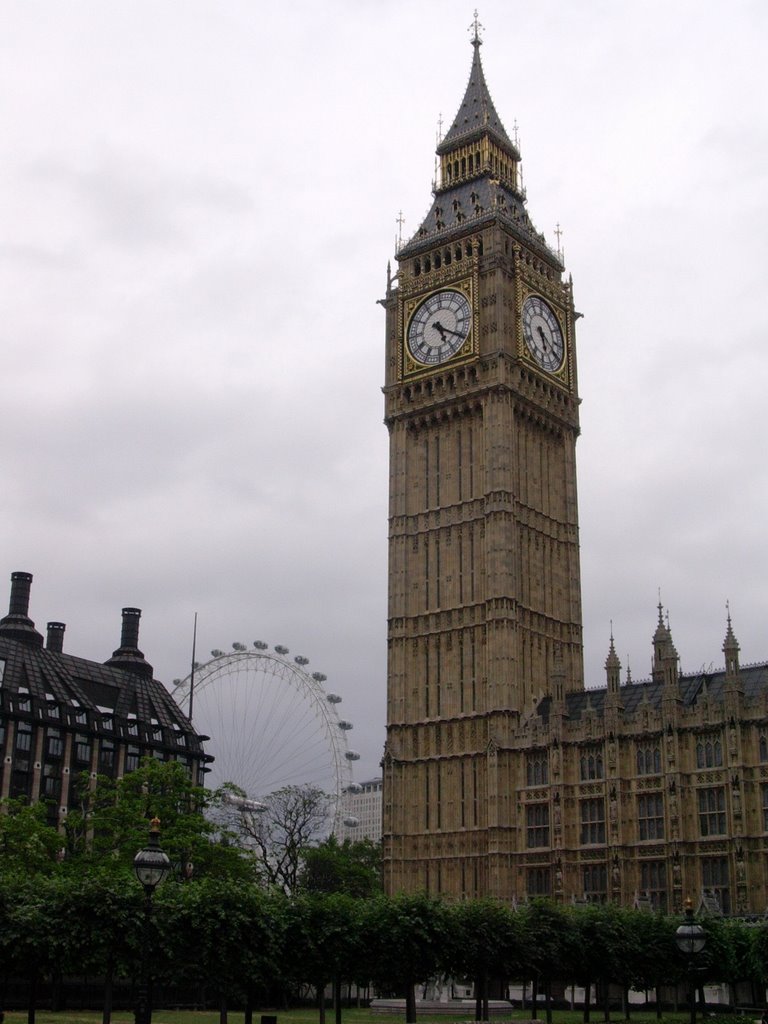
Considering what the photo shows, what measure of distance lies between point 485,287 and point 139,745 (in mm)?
66279

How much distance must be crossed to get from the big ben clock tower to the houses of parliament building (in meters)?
0.17

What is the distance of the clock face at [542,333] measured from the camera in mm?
107062

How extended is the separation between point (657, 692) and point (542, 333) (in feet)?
112

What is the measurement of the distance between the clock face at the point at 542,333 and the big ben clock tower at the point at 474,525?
0.19 m

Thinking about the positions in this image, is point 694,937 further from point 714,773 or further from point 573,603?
point 573,603

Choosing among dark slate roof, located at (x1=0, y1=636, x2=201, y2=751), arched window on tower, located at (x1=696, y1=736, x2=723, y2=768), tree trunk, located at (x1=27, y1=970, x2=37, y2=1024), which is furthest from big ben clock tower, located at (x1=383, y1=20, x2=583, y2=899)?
dark slate roof, located at (x1=0, y1=636, x2=201, y2=751)

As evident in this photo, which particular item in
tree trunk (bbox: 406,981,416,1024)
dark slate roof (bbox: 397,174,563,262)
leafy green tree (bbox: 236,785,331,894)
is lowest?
tree trunk (bbox: 406,981,416,1024)

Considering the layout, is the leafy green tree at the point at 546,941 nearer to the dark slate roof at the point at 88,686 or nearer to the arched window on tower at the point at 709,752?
the arched window on tower at the point at 709,752

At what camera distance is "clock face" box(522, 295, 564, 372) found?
107m

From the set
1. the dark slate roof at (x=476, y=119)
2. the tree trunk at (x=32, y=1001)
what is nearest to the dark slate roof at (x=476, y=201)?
the dark slate roof at (x=476, y=119)

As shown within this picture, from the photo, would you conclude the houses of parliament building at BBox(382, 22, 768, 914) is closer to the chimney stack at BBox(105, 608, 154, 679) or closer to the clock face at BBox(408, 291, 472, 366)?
the clock face at BBox(408, 291, 472, 366)

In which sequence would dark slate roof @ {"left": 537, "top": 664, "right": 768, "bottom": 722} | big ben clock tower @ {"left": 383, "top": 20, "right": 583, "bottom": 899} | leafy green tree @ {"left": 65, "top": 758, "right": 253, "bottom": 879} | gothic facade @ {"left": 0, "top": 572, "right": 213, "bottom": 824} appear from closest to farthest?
leafy green tree @ {"left": 65, "top": 758, "right": 253, "bottom": 879}, dark slate roof @ {"left": 537, "top": 664, "right": 768, "bottom": 722}, big ben clock tower @ {"left": 383, "top": 20, "right": 583, "bottom": 899}, gothic facade @ {"left": 0, "top": 572, "right": 213, "bottom": 824}

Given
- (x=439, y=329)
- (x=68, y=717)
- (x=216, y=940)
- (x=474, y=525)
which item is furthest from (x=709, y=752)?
(x=68, y=717)

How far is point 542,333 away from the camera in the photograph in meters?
109
